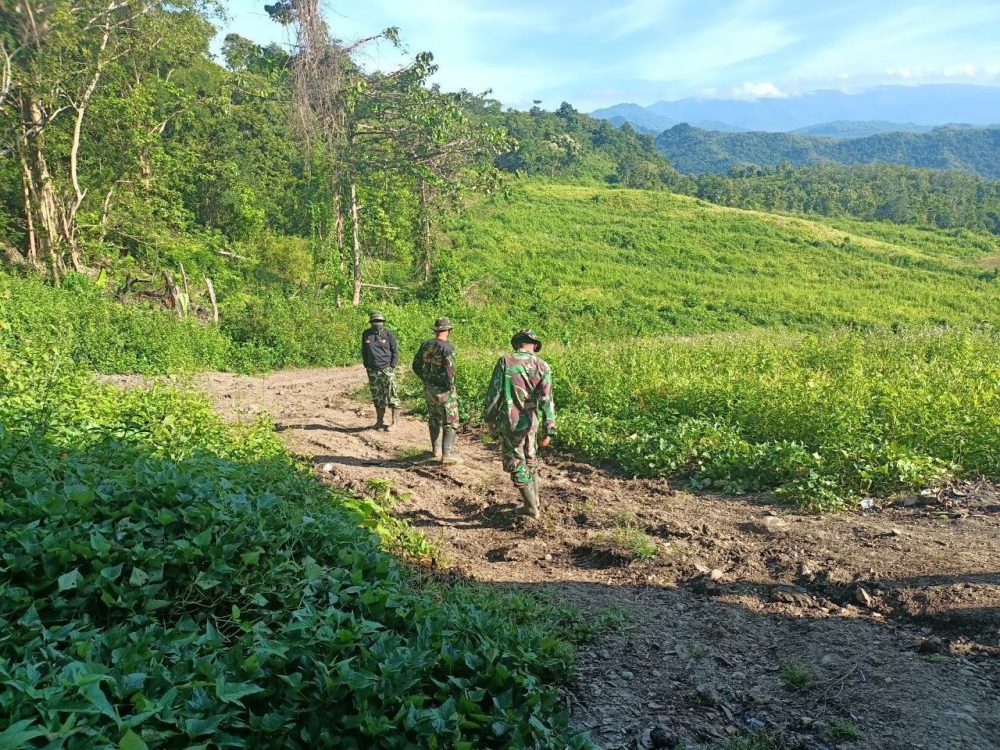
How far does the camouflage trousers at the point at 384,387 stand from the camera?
9.63 meters

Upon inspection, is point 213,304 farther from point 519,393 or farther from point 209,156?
point 519,393

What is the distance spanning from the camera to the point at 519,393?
655 cm

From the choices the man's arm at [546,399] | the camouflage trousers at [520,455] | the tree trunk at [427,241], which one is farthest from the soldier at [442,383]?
the tree trunk at [427,241]

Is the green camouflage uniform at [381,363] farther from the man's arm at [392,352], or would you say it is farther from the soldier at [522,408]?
the soldier at [522,408]

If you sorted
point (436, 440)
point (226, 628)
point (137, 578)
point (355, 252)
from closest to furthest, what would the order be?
point (137, 578) < point (226, 628) < point (436, 440) < point (355, 252)

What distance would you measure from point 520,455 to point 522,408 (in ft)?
1.41

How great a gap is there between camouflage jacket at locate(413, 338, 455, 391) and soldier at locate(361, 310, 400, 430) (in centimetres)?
143

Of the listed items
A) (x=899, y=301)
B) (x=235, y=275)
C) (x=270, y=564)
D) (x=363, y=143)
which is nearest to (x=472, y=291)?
(x=363, y=143)

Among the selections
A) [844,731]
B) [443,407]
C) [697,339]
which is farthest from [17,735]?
[697,339]

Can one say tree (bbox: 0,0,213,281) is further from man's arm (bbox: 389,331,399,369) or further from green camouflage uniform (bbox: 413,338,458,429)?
green camouflage uniform (bbox: 413,338,458,429)

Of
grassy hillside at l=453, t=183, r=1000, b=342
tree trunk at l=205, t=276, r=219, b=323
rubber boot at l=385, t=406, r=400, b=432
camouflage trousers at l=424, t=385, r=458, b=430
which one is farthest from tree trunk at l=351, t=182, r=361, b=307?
camouflage trousers at l=424, t=385, r=458, b=430

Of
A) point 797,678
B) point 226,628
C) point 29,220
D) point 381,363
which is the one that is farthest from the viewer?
point 29,220

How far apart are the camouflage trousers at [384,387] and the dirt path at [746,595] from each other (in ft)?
5.01

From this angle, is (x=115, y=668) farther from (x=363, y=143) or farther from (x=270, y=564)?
(x=363, y=143)
